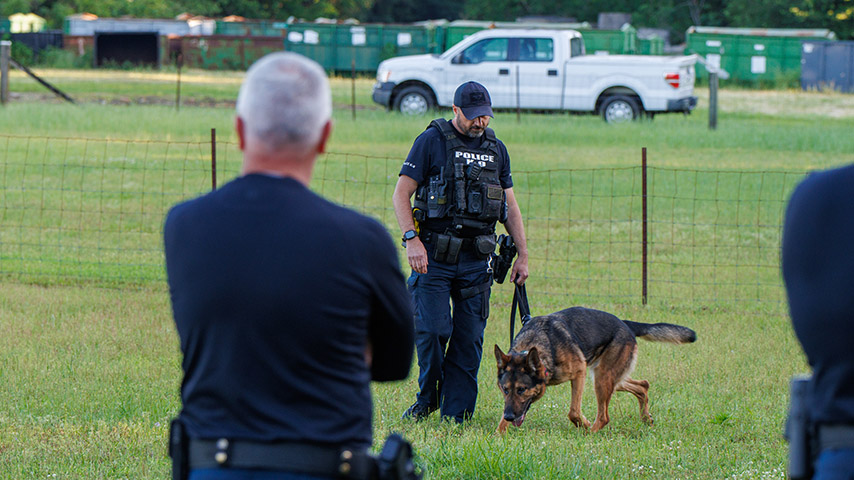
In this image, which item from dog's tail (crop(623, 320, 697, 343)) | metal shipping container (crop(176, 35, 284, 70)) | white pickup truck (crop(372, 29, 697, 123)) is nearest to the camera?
dog's tail (crop(623, 320, 697, 343))

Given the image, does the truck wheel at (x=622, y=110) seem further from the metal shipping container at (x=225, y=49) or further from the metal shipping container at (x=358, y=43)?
the metal shipping container at (x=225, y=49)

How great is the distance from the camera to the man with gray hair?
216 centimetres

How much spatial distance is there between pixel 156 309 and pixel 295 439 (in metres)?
6.39

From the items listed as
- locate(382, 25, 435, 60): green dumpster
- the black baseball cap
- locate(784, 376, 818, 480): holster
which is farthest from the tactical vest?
locate(382, 25, 435, 60): green dumpster

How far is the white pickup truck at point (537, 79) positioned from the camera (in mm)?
20344

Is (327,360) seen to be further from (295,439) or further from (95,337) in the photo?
(95,337)

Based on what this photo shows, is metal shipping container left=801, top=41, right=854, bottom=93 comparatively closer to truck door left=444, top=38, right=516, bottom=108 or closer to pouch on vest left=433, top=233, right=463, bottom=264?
truck door left=444, top=38, right=516, bottom=108

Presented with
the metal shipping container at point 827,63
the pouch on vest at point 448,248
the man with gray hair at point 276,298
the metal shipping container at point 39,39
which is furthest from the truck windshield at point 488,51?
the metal shipping container at point 39,39

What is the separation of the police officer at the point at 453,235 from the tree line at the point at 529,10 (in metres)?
45.9

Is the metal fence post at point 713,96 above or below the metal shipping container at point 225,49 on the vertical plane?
below

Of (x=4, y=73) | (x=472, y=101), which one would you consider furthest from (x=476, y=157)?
(x=4, y=73)

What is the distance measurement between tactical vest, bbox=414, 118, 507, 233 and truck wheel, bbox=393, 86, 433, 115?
15721 mm

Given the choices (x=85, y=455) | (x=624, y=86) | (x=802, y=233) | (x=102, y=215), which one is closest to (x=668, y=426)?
(x=85, y=455)

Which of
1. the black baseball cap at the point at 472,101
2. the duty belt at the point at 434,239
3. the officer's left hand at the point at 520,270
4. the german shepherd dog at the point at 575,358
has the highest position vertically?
the black baseball cap at the point at 472,101
